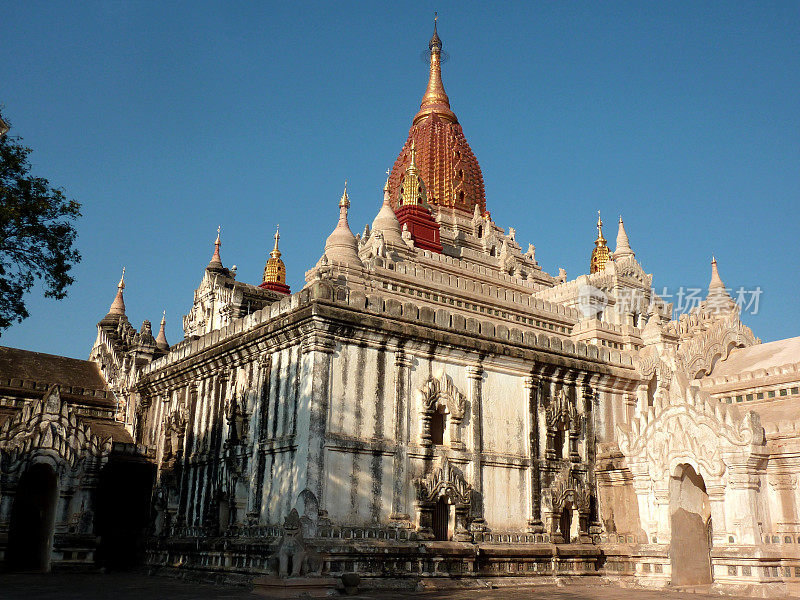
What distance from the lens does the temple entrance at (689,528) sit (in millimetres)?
27109

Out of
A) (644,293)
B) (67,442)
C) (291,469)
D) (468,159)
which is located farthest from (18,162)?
(468,159)

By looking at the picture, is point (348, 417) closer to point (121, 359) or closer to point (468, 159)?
point (121, 359)

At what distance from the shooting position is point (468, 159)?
68.6m

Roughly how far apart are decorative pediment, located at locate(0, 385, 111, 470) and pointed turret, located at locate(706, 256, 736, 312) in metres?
30.8

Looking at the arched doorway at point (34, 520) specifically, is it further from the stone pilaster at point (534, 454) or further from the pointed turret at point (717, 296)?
the pointed turret at point (717, 296)

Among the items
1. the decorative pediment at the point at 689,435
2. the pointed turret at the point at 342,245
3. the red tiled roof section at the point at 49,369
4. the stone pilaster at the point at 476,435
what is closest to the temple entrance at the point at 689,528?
the decorative pediment at the point at 689,435

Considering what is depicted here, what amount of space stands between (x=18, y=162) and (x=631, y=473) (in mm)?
23643

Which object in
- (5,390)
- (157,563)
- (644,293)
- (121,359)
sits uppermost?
(644,293)

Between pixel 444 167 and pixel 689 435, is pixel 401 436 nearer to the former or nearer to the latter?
pixel 689 435

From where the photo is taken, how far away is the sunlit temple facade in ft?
81.3

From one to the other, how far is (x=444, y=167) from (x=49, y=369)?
36369 millimetres

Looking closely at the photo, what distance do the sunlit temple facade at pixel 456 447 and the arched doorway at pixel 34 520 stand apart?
2505 mm

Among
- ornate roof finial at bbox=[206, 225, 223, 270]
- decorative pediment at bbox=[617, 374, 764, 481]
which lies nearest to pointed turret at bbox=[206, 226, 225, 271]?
ornate roof finial at bbox=[206, 225, 223, 270]

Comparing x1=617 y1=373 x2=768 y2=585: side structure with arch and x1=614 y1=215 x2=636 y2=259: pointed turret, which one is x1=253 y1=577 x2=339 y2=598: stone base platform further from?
x1=614 y1=215 x2=636 y2=259: pointed turret
